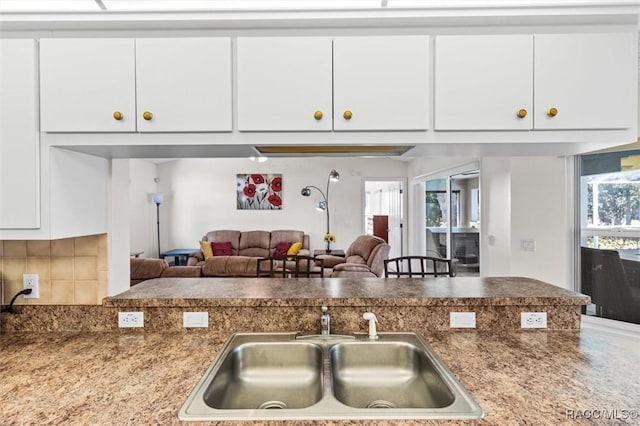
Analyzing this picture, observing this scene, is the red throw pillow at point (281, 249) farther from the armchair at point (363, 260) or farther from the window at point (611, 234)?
the window at point (611, 234)

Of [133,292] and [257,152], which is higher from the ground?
[257,152]

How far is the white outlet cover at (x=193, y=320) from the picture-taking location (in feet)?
4.92

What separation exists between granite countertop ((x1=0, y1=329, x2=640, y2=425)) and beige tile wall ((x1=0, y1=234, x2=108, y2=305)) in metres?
0.17

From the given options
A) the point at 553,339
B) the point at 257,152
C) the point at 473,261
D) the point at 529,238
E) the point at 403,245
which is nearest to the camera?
the point at 553,339

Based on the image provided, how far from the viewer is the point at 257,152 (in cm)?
151

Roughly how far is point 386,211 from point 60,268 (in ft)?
20.9

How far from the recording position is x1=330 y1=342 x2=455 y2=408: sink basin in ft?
4.18

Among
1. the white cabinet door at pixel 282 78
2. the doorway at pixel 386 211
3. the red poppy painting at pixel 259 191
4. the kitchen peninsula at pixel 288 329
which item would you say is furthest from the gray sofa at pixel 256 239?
the white cabinet door at pixel 282 78

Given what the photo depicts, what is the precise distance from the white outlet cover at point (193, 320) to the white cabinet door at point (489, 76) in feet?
4.40

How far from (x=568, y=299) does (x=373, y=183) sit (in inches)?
235

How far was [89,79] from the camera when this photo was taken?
1.26 metres

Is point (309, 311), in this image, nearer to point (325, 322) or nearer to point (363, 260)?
point (325, 322)

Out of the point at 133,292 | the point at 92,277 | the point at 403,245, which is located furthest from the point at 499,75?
the point at 403,245

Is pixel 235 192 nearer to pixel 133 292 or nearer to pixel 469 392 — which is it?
pixel 133 292
